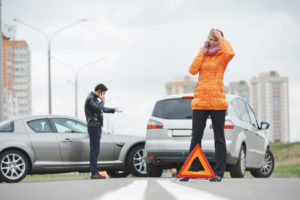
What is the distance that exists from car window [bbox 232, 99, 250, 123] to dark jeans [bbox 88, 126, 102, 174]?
2.76 meters

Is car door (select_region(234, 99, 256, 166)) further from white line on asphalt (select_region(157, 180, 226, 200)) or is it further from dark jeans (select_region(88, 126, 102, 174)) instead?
white line on asphalt (select_region(157, 180, 226, 200))

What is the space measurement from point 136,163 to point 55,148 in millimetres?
1883

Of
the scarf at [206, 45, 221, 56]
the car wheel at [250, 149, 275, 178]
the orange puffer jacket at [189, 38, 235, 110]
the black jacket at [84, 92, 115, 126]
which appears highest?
the scarf at [206, 45, 221, 56]

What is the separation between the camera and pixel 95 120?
38.3 ft

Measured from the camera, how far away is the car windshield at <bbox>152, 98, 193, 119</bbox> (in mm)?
10719

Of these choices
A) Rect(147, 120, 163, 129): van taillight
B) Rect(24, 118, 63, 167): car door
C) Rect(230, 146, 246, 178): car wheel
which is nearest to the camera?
Rect(230, 146, 246, 178): car wheel

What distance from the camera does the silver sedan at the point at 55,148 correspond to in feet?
36.5

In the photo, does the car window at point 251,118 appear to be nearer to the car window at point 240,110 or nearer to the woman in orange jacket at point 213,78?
the car window at point 240,110

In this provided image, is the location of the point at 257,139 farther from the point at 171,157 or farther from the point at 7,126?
the point at 7,126

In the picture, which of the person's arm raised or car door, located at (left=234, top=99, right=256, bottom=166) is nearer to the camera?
the person's arm raised

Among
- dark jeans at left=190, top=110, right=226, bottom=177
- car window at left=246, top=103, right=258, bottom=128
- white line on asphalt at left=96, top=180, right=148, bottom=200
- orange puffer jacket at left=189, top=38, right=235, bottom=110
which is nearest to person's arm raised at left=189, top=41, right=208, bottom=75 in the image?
orange puffer jacket at left=189, top=38, right=235, bottom=110

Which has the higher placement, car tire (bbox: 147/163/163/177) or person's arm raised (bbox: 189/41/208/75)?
person's arm raised (bbox: 189/41/208/75)

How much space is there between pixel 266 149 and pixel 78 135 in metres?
4.27

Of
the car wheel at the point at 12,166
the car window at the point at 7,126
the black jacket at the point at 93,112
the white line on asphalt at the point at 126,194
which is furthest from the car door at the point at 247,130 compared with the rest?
the white line on asphalt at the point at 126,194
